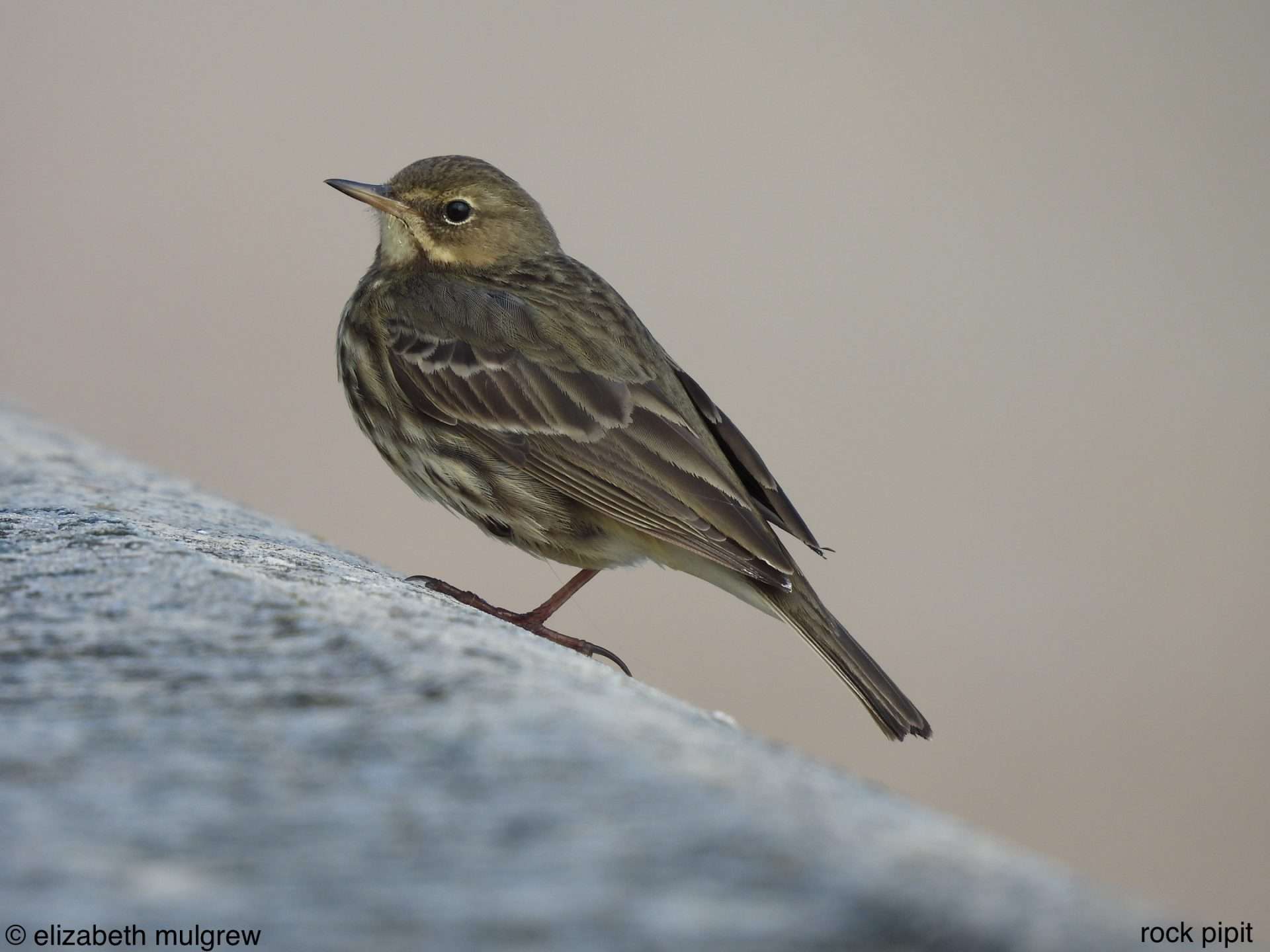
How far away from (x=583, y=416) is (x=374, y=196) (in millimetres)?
1414

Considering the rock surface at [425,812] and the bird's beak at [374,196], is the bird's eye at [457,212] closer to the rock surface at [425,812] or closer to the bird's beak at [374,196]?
the bird's beak at [374,196]

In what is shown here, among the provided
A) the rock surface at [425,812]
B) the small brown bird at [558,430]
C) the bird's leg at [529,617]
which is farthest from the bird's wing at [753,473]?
the rock surface at [425,812]

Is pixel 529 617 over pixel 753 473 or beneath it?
beneath

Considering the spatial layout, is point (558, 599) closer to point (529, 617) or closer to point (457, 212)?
point (529, 617)

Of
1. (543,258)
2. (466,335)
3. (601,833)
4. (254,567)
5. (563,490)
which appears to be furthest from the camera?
(543,258)

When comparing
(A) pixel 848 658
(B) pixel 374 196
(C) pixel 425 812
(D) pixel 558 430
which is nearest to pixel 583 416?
(D) pixel 558 430

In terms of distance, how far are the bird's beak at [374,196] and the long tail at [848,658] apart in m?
2.17

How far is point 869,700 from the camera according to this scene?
447 cm

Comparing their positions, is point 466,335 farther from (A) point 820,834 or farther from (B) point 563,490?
(A) point 820,834

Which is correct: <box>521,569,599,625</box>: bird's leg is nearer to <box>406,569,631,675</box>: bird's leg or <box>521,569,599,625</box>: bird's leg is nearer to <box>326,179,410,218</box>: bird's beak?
<box>406,569,631,675</box>: bird's leg

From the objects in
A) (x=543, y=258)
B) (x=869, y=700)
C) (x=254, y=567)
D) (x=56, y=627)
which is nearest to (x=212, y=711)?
Answer: (x=56, y=627)

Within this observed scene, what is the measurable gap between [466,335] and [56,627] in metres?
3.07

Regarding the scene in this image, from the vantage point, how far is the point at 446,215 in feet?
19.2

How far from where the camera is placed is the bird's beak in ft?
18.8
